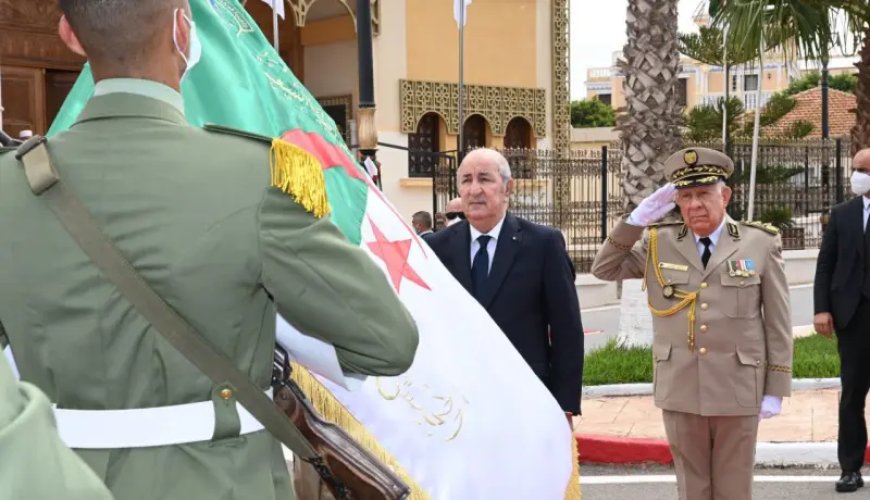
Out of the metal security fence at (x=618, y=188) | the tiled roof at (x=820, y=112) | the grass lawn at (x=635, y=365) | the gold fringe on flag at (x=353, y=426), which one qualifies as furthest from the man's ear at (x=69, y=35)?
the tiled roof at (x=820, y=112)

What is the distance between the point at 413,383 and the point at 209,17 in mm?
1722

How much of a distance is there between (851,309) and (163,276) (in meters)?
5.44

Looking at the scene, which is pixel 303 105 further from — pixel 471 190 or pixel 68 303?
pixel 68 303

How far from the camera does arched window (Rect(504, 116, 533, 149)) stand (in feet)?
77.6

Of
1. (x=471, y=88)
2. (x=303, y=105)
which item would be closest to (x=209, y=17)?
(x=303, y=105)

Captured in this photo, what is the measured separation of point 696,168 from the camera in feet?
16.5

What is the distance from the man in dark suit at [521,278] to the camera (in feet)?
16.0

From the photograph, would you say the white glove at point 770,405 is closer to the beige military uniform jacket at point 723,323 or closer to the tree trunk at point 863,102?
the beige military uniform jacket at point 723,323

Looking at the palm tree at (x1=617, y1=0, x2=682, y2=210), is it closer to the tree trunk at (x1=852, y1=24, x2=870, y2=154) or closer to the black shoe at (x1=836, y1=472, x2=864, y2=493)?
the tree trunk at (x1=852, y1=24, x2=870, y2=154)

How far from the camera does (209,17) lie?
446 centimetres

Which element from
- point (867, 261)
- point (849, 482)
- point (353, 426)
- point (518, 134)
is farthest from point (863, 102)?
point (353, 426)

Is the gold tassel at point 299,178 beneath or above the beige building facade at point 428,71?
beneath

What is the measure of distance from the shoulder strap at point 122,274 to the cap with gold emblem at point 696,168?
328 cm

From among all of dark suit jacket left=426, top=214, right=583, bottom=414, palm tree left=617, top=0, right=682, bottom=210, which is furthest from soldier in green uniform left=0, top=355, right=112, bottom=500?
palm tree left=617, top=0, right=682, bottom=210
